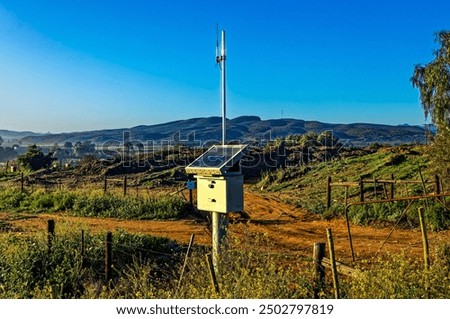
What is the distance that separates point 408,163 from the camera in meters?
23.3

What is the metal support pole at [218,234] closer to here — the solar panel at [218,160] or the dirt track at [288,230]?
the solar panel at [218,160]

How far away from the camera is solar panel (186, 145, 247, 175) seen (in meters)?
6.11

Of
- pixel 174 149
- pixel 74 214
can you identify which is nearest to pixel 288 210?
pixel 74 214

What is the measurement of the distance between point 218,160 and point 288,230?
7.61 metres

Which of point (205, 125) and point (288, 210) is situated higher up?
point (205, 125)

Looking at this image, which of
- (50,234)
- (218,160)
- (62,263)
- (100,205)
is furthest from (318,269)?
(100,205)

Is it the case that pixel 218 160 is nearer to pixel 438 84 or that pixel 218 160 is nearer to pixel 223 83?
pixel 223 83

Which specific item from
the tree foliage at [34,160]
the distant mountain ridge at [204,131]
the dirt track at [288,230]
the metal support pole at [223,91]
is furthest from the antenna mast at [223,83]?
the distant mountain ridge at [204,131]

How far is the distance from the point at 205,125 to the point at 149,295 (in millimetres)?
138112

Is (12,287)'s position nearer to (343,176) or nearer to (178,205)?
(178,205)

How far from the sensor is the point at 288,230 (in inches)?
527

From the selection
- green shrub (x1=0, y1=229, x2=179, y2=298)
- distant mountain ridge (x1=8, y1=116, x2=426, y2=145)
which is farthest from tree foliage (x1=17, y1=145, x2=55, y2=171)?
distant mountain ridge (x1=8, y1=116, x2=426, y2=145)

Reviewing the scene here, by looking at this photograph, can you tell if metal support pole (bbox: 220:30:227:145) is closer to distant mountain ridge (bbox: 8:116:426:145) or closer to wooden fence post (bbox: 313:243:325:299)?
wooden fence post (bbox: 313:243:325:299)
